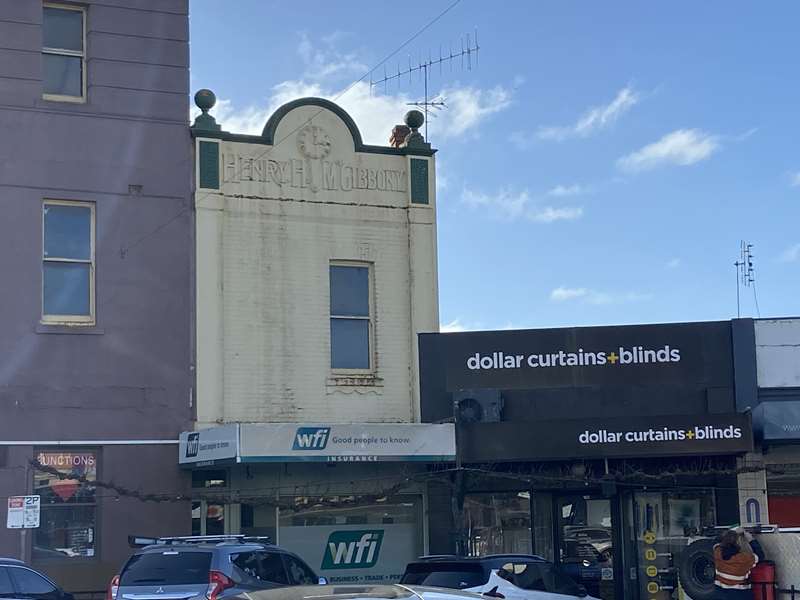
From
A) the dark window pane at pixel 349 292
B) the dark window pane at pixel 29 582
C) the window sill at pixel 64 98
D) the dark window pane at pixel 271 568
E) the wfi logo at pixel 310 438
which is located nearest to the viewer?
the dark window pane at pixel 271 568

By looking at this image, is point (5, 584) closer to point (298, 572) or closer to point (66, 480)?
point (298, 572)

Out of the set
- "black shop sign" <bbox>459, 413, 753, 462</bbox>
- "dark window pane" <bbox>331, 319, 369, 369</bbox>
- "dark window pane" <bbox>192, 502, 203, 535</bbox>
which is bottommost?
"dark window pane" <bbox>192, 502, 203, 535</bbox>

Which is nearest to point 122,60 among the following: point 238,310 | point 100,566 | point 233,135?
point 233,135

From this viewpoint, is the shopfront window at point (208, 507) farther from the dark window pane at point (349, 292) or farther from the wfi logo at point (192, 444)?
the dark window pane at point (349, 292)

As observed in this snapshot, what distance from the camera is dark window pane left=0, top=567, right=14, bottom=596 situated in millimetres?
16359

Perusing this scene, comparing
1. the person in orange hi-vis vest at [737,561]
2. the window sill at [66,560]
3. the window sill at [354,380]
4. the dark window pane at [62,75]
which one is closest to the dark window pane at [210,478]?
the window sill at [66,560]

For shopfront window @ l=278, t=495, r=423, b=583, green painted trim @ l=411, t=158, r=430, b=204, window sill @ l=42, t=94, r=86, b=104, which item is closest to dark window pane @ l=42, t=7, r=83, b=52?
window sill @ l=42, t=94, r=86, b=104

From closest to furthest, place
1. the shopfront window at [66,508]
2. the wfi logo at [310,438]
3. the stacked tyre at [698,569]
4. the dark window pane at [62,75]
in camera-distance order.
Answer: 1. the stacked tyre at [698,569]
2. the wfi logo at [310,438]
3. the shopfront window at [66,508]
4. the dark window pane at [62,75]

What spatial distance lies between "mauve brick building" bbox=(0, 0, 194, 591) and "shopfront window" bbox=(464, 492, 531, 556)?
16.8ft

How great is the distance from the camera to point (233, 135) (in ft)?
72.7

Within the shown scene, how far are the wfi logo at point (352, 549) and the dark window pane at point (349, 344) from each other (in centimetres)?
287

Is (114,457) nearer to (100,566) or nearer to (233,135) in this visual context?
(100,566)

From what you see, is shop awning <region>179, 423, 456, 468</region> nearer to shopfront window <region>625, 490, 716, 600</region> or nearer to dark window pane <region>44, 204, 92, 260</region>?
dark window pane <region>44, 204, 92, 260</region>

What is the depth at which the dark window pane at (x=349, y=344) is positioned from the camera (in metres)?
22.5
